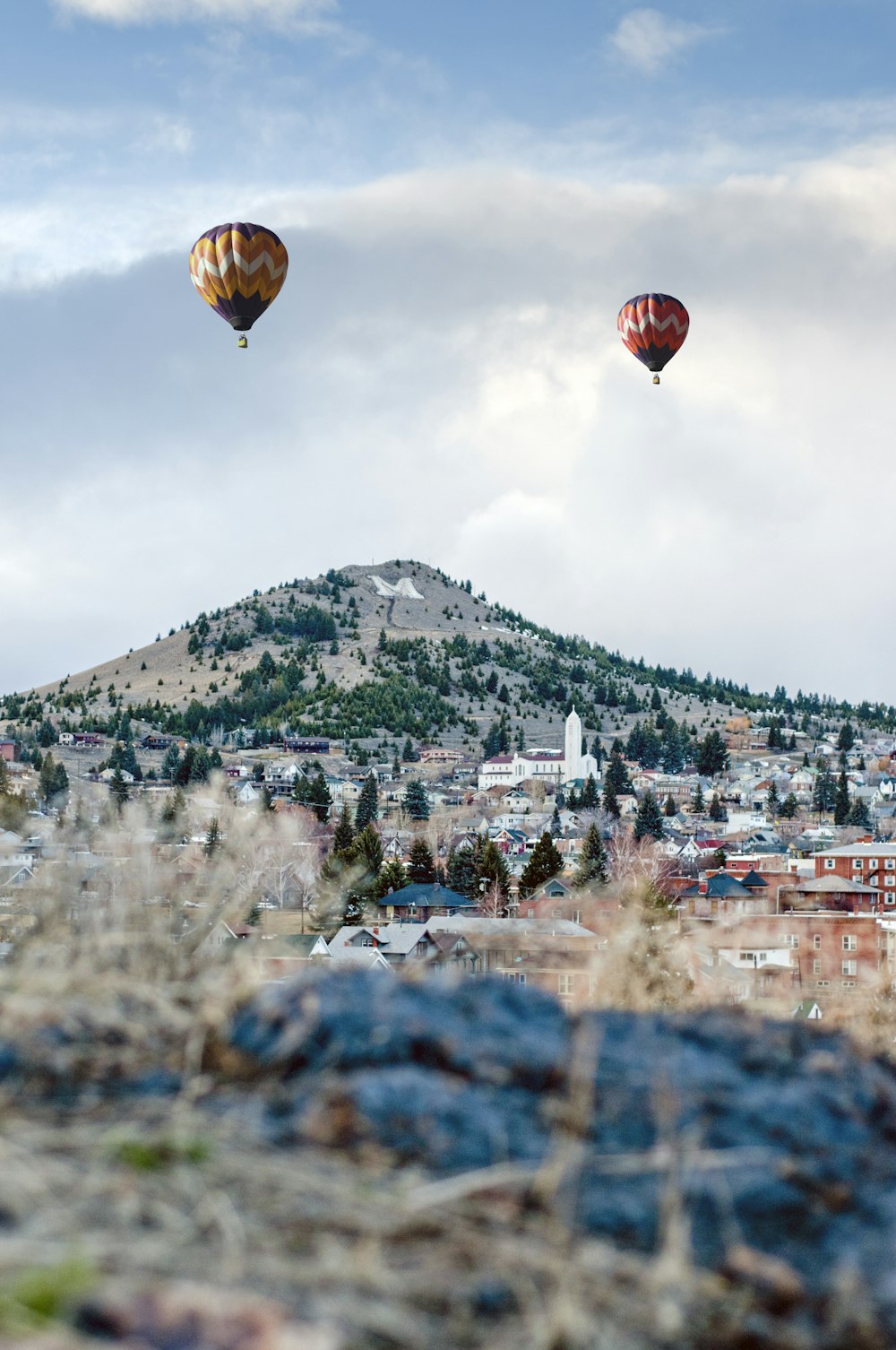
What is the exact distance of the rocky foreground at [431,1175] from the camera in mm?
2033

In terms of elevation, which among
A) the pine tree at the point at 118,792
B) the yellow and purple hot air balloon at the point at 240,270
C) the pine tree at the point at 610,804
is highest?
the yellow and purple hot air balloon at the point at 240,270

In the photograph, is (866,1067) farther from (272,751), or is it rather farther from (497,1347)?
(272,751)

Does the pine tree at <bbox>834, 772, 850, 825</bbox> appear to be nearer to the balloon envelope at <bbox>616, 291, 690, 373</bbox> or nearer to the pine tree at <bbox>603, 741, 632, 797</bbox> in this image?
the pine tree at <bbox>603, 741, 632, 797</bbox>

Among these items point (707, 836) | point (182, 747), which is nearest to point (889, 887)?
point (707, 836)

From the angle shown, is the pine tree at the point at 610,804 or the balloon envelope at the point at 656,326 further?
the pine tree at the point at 610,804

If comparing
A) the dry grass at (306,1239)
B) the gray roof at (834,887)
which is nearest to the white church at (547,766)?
the gray roof at (834,887)

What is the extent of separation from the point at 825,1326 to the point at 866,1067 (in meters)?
0.92

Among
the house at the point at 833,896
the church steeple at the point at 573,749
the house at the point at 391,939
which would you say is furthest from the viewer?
the church steeple at the point at 573,749

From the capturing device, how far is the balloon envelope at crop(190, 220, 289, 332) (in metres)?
29.0

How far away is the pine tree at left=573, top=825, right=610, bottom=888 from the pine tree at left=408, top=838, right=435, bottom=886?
5443 mm

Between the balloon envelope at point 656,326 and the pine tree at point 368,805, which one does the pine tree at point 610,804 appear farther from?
the balloon envelope at point 656,326

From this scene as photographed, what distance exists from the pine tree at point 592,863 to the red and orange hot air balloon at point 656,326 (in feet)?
51.1

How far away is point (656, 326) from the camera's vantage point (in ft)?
119

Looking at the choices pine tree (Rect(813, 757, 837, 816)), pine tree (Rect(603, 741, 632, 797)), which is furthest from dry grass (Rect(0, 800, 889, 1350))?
pine tree (Rect(813, 757, 837, 816))
